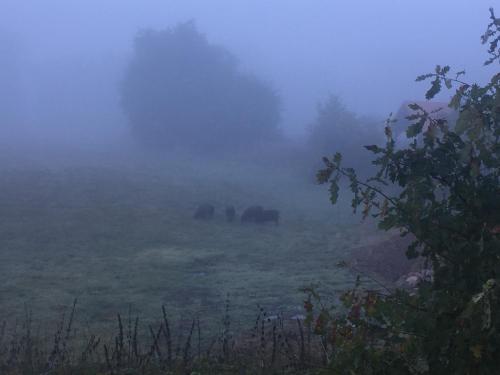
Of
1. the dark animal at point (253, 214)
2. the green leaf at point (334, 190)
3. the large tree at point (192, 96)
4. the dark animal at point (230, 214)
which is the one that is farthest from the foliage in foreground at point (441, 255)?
the large tree at point (192, 96)

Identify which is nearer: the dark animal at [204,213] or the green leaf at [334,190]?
the green leaf at [334,190]

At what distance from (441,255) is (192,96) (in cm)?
4924

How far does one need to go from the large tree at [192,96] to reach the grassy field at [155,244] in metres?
12.4

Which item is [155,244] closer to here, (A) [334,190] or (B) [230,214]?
(B) [230,214]

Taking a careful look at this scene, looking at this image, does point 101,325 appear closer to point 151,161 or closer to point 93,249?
point 93,249

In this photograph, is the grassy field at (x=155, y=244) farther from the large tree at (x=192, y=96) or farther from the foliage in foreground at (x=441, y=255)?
the large tree at (x=192, y=96)

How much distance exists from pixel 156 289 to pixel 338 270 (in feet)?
13.2

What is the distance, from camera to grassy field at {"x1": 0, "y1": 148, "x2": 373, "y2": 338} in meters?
12.3

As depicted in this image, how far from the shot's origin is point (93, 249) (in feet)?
60.4

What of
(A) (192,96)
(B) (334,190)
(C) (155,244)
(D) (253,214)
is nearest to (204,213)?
(D) (253,214)

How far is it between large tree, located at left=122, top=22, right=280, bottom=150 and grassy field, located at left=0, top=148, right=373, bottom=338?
40.7 ft

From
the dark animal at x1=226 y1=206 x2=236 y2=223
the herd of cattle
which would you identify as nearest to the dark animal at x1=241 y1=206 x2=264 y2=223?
the herd of cattle

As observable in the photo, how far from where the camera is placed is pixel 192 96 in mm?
52062

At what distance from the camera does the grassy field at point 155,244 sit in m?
12.3
